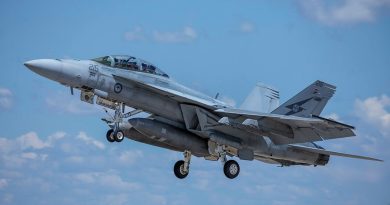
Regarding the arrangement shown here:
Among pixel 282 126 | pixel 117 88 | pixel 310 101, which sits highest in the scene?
pixel 310 101

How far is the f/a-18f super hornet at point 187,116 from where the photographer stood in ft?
87.7

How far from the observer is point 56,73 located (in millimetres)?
26000

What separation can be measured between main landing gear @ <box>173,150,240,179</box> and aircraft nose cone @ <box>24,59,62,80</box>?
5.91 meters

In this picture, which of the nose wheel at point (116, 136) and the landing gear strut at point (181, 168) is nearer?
the nose wheel at point (116, 136)

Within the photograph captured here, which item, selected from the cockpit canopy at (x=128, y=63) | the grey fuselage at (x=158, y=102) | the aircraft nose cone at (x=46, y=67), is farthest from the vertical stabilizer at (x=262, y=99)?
the aircraft nose cone at (x=46, y=67)

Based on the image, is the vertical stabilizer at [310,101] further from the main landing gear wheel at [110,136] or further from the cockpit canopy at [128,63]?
the main landing gear wheel at [110,136]

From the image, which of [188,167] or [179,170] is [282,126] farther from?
[179,170]

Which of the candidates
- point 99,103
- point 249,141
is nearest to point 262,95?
point 249,141

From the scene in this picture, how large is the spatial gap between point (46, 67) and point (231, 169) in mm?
7328

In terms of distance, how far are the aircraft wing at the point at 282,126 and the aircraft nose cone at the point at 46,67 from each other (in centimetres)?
548

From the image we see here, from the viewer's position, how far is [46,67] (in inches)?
1020

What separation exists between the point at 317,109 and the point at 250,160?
2.83m

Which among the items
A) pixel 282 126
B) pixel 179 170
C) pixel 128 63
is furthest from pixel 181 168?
pixel 128 63

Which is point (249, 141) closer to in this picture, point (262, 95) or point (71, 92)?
point (262, 95)
